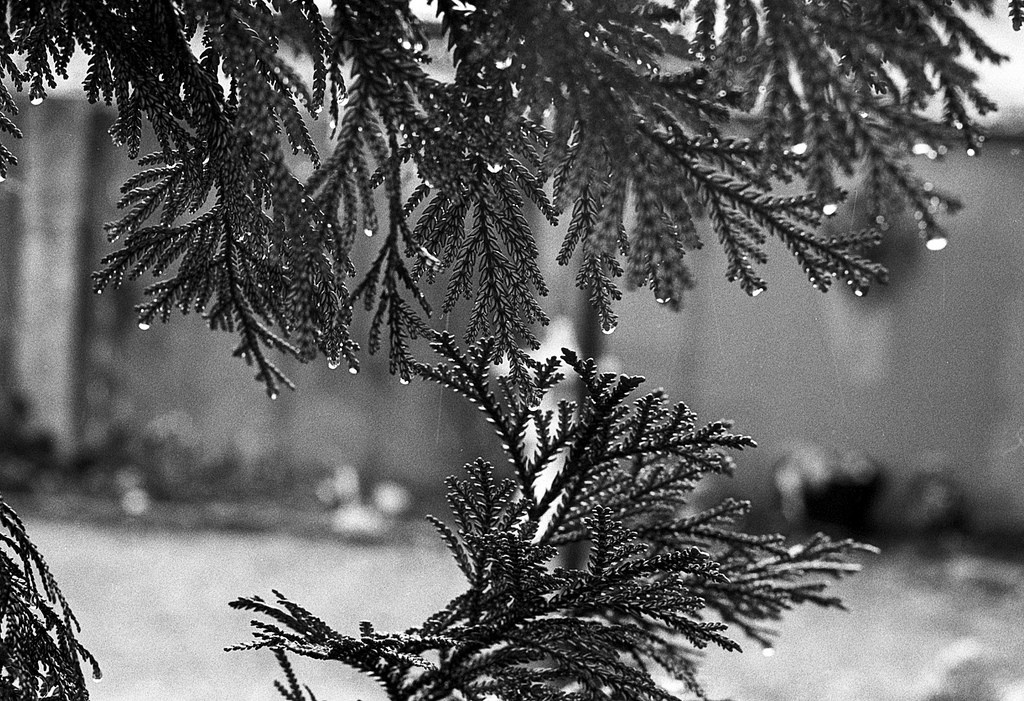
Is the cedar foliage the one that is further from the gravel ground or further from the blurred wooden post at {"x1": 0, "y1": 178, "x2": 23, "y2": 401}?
the blurred wooden post at {"x1": 0, "y1": 178, "x2": 23, "y2": 401}

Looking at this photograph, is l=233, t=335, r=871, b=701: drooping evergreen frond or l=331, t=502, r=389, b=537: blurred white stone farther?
l=331, t=502, r=389, b=537: blurred white stone

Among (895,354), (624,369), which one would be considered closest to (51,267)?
(624,369)

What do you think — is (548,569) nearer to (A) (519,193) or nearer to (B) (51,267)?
(A) (519,193)

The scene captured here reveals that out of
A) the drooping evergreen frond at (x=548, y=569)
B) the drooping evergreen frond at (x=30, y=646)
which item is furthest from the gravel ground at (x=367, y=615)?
the drooping evergreen frond at (x=30, y=646)

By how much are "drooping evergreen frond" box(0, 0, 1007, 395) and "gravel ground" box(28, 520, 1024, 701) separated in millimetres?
2749

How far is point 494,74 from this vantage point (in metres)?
0.62

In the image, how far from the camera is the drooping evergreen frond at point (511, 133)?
1.65 feet

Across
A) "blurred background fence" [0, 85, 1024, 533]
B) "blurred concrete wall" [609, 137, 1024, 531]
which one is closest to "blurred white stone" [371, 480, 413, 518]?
"blurred background fence" [0, 85, 1024, 533]

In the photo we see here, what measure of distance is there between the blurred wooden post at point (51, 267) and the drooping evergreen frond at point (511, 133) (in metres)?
4.56

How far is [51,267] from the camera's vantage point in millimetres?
5020

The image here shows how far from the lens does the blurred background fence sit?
4.84 m

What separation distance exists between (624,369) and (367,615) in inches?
68.9

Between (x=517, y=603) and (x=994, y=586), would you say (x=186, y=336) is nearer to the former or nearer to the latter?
(x=994, y=586)

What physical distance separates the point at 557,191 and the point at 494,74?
0.09 meters
